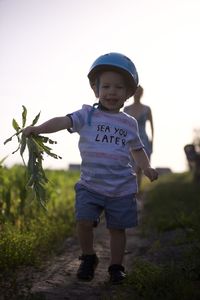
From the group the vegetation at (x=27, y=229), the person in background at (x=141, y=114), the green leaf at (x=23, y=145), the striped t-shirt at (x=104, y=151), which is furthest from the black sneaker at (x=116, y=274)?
the person in background at (x=141, y=114)

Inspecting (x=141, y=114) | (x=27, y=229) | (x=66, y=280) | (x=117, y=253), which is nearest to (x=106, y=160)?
(x=117, y=253)

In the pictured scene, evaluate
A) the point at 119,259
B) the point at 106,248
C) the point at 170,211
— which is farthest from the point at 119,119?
the point at 170,211

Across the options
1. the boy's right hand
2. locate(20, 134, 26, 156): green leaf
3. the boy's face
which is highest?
the boy's face

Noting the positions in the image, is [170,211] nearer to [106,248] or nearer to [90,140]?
[106,248]

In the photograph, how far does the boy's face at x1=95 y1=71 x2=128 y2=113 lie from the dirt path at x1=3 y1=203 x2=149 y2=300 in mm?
1399

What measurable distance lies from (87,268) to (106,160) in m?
0.87

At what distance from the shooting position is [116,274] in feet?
13.6

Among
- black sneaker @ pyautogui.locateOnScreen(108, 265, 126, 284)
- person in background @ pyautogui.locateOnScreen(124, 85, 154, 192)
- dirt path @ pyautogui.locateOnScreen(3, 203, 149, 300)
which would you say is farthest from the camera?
person in background @ pyautogui.locateOnScreen(124, 85, 154, 192)

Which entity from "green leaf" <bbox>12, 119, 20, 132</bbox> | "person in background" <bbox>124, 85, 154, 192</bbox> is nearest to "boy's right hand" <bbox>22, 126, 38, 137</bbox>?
"green leaf" <bbox>12, 119, 20, 132</bbox>

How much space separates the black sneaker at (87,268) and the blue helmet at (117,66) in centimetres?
146

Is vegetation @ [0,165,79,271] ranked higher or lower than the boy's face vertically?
lower

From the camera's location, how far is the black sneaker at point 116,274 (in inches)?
160

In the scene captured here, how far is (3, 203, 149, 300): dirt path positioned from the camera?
12.1ft

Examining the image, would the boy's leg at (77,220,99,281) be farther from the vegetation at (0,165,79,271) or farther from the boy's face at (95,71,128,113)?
the boy's face at (95,71,128,113)
